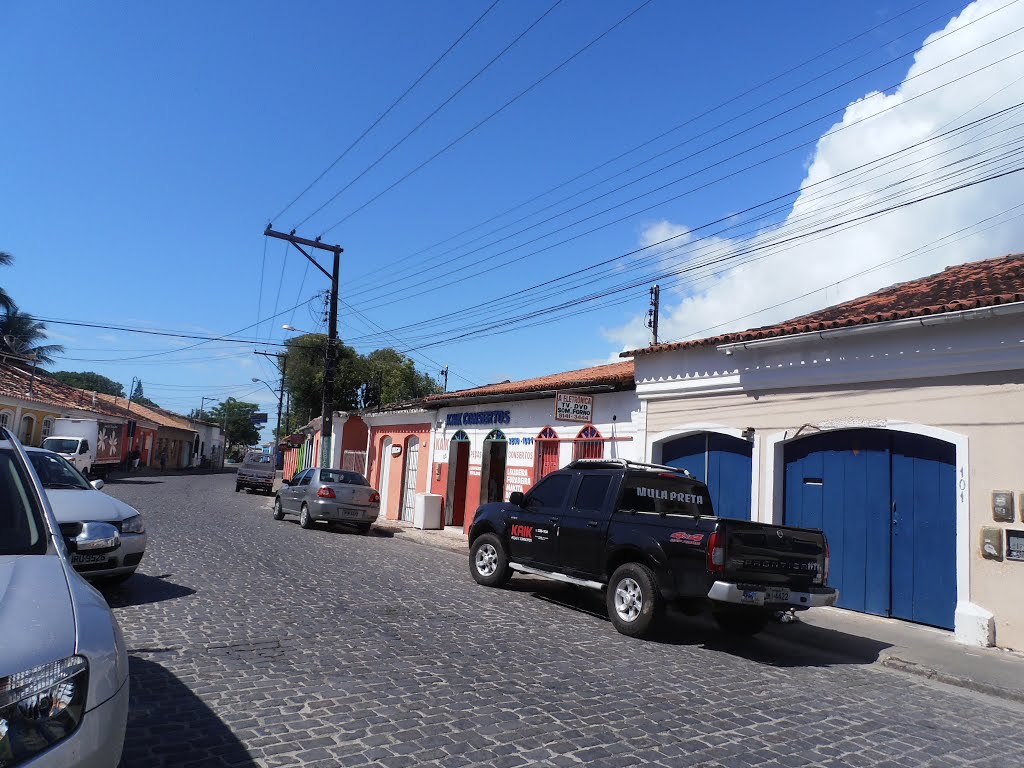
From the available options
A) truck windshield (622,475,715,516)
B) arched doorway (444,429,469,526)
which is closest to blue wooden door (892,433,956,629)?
truck windshield (622,475,715,516)

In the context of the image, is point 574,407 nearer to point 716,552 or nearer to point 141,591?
point 716,552

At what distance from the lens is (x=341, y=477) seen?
18781 millimetres

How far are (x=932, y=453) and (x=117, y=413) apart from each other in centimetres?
5263

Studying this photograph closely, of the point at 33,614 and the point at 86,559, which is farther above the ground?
the point at 33,614

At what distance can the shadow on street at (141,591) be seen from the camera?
743 cm

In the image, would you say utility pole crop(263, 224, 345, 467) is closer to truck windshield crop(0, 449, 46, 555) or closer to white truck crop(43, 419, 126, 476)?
white truck crop(43, 419, 126, 476)

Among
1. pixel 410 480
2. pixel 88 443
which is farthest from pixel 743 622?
pixel 88 443

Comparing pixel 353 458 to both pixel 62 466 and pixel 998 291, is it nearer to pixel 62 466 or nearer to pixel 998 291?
pixel 62 466

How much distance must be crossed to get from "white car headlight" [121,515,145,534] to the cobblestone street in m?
0.71

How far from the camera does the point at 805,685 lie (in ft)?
21.1

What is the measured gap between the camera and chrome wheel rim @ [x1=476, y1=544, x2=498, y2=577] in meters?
10.5

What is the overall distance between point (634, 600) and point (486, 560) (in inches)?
128

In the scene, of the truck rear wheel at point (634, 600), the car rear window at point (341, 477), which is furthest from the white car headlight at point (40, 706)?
the car rear window at point (341, 477)

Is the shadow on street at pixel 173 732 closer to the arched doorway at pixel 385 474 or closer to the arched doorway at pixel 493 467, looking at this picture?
the arched doorway at pixel 493 467
